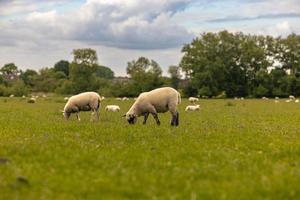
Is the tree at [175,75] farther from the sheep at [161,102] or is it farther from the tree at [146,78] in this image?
the sheep at [161,102]

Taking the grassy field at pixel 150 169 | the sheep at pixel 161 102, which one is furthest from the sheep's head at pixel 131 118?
the grassy field at pixel 150 169

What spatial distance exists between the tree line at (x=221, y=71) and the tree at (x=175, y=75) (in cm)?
29

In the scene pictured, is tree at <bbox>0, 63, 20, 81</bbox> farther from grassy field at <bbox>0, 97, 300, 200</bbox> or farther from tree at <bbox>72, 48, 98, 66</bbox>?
grassy field at <bbox>0, 97, 300, 200</bbox>

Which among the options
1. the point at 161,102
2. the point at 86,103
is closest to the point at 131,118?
the point at 161,102

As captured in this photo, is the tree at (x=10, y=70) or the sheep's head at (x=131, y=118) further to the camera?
the tree at (x=10, y=70)

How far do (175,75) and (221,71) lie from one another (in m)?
20.4

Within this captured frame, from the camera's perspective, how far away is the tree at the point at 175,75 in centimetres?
14388

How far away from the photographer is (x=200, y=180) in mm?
11211

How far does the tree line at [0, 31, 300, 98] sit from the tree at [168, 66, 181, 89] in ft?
0.97

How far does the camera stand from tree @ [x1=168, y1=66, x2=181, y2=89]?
14388 centimetres

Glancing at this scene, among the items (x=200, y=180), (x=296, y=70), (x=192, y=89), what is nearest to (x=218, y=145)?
(x=200, y=180)

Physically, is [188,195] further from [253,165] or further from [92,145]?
[92,145]

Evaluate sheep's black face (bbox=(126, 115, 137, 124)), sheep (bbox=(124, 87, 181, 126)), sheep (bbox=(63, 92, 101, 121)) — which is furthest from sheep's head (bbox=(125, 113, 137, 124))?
sheep (bbox=(63, 92, 101, 121))

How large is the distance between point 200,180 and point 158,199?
2009mm
